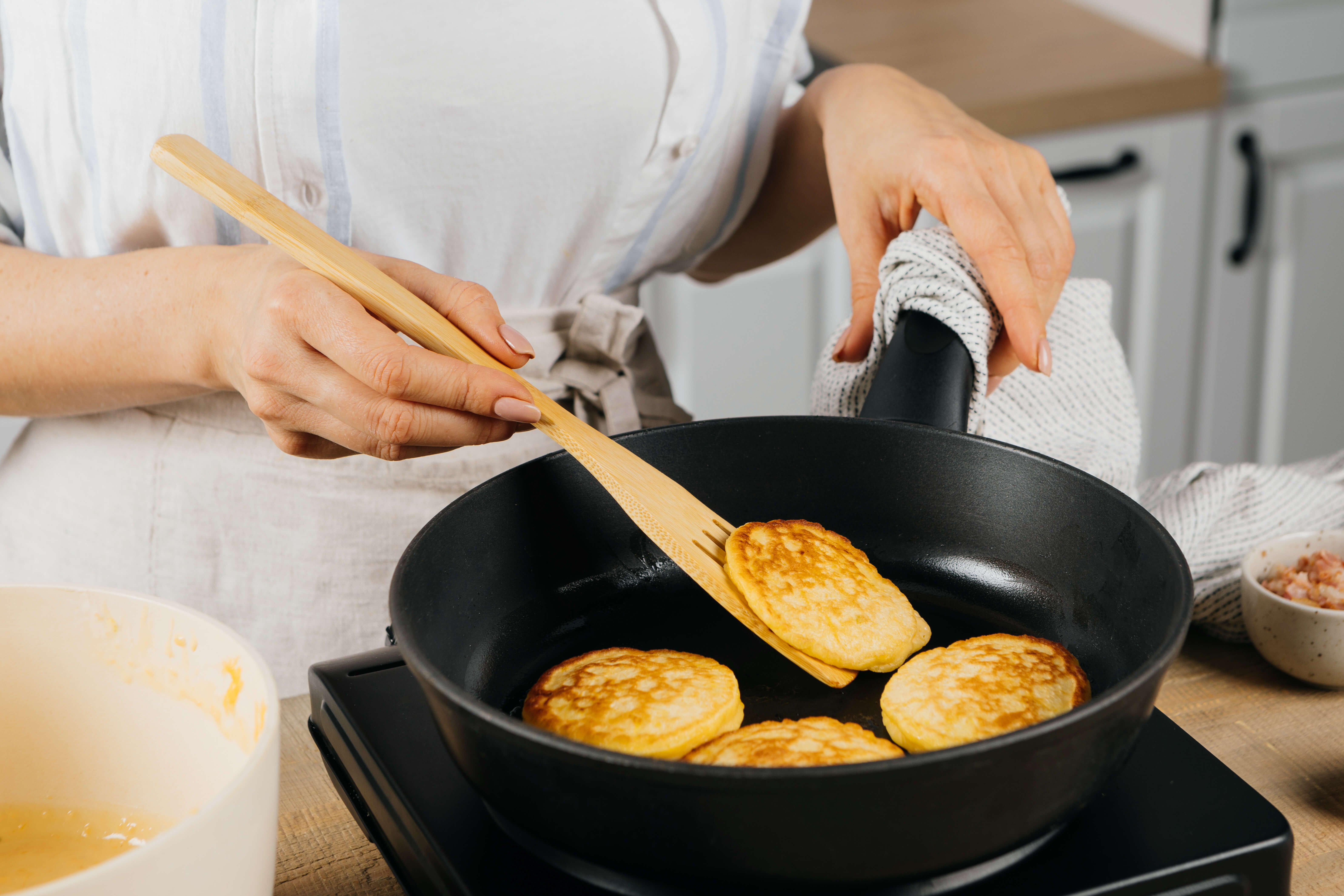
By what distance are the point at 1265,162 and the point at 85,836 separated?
7.24ft

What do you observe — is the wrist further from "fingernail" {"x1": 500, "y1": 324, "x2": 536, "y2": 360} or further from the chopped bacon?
the chopped bacon

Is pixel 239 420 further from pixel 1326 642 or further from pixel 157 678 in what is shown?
pixel 1326 642

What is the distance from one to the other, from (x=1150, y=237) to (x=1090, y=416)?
1.32 m

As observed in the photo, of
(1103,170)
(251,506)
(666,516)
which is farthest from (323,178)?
(1103,170)

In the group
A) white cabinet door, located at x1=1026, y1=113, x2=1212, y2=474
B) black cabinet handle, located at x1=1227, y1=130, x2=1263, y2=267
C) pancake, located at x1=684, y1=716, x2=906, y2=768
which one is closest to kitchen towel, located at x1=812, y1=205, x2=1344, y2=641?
pancake, located at x1=684, y1=716, x2=906, y2=768

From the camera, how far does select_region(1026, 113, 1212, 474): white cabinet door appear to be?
1979 millimetres

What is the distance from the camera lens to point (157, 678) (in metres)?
0.50

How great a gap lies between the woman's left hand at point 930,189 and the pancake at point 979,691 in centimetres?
28

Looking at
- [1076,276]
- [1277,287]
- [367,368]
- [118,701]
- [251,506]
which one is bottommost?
[1277,287]

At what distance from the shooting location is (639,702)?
0.60 meters

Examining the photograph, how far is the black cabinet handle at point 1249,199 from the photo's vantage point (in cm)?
205

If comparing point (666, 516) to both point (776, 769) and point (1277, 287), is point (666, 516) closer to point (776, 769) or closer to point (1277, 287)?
point (776, 769)

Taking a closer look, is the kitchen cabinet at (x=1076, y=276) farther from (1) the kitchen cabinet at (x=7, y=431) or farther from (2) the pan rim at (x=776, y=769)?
(2) the pan rim at (x=776, y=769)

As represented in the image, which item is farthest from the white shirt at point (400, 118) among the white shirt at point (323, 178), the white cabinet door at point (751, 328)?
the white cabinet door at point (751, 328)
